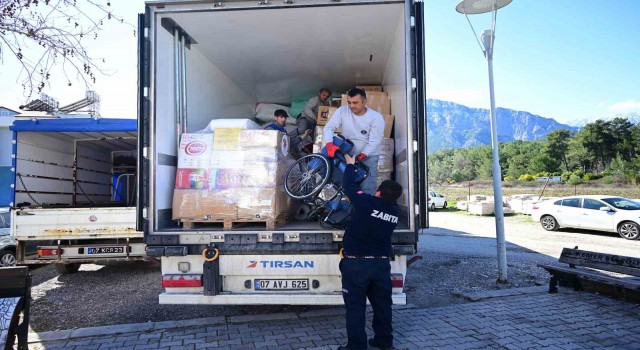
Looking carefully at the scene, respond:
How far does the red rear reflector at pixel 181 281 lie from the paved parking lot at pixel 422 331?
66 centimetres

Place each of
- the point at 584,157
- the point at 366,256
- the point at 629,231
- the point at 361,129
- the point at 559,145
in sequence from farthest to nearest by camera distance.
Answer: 1. the point at 559,145
2. the point at 584,157
3. the point at 629,231
4. the point at 361,129
5. the point at 366,256

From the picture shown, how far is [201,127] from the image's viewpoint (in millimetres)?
5352

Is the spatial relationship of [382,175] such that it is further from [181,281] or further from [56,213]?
[56,213]

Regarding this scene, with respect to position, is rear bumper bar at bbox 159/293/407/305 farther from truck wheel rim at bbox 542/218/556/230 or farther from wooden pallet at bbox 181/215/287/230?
truck wheel rim at bbox 542/218/556/230

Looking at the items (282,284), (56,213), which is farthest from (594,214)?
(56,213)

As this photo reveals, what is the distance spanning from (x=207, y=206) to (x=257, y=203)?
1.66 feet

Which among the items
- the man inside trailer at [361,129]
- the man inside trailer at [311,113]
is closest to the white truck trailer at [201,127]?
the man inside trailer at [361,129]

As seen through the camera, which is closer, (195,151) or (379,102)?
(195,151)

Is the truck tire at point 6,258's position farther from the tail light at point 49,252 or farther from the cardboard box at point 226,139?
the cardboard box at point 226,139

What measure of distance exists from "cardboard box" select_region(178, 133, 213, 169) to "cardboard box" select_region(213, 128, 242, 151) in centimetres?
7

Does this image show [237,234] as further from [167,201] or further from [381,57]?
[381,57]

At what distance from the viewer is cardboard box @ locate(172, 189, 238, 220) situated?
3.98 m

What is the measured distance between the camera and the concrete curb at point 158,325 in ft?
13.7

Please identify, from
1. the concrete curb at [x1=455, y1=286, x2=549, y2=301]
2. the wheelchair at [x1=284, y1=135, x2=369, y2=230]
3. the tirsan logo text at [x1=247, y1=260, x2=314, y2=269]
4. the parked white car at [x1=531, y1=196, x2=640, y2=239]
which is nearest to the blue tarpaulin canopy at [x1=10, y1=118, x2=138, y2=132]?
the wheelchair at [x1=284, y1=135, x2=369, y2=230]
